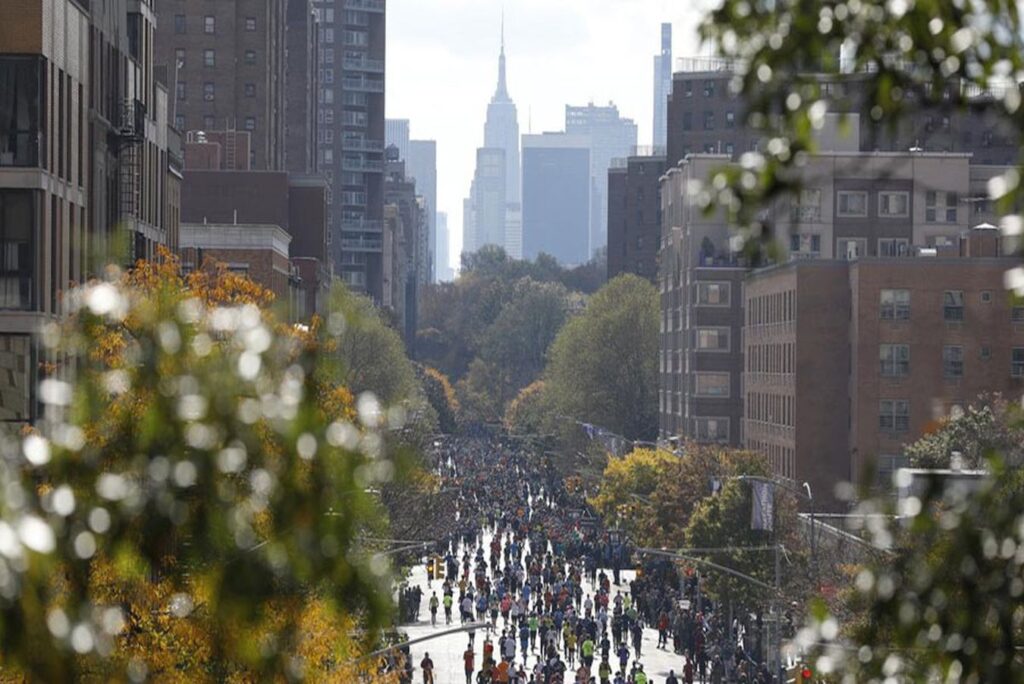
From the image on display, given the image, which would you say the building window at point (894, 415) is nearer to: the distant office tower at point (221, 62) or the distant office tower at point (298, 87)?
the distant office tower at point (221, 62)

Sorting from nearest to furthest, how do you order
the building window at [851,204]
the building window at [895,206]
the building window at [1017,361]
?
the building window at [1017,361]
the building window at [895,206]
the building window at [851,204]

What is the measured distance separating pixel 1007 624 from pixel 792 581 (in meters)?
64.2

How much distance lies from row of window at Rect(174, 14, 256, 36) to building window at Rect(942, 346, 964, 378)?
6866cm

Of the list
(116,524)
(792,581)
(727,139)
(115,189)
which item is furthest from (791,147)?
(727,139)

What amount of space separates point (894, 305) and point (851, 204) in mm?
24792

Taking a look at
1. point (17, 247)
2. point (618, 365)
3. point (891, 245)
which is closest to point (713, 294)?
point (891, 245)

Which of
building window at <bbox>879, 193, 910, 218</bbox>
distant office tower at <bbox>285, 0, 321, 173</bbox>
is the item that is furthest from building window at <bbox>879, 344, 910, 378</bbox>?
distant office tower at <bbox>285, 0, 321, 173</bbox>

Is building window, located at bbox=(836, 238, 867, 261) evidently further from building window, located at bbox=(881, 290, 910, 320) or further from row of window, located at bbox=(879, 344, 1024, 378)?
row of window, located at bbox=(879, 344, 1024, 378)

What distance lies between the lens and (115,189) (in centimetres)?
6038

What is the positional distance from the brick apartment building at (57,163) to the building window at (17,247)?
0.02 m

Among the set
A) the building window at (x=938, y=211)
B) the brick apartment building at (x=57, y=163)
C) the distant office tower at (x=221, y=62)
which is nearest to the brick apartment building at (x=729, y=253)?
Answer: the building window at (x=938, y=211)

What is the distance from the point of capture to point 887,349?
9988cm

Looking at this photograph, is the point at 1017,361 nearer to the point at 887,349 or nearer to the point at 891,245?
the point at 887,349

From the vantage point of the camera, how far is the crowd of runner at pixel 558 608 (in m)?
70.1
